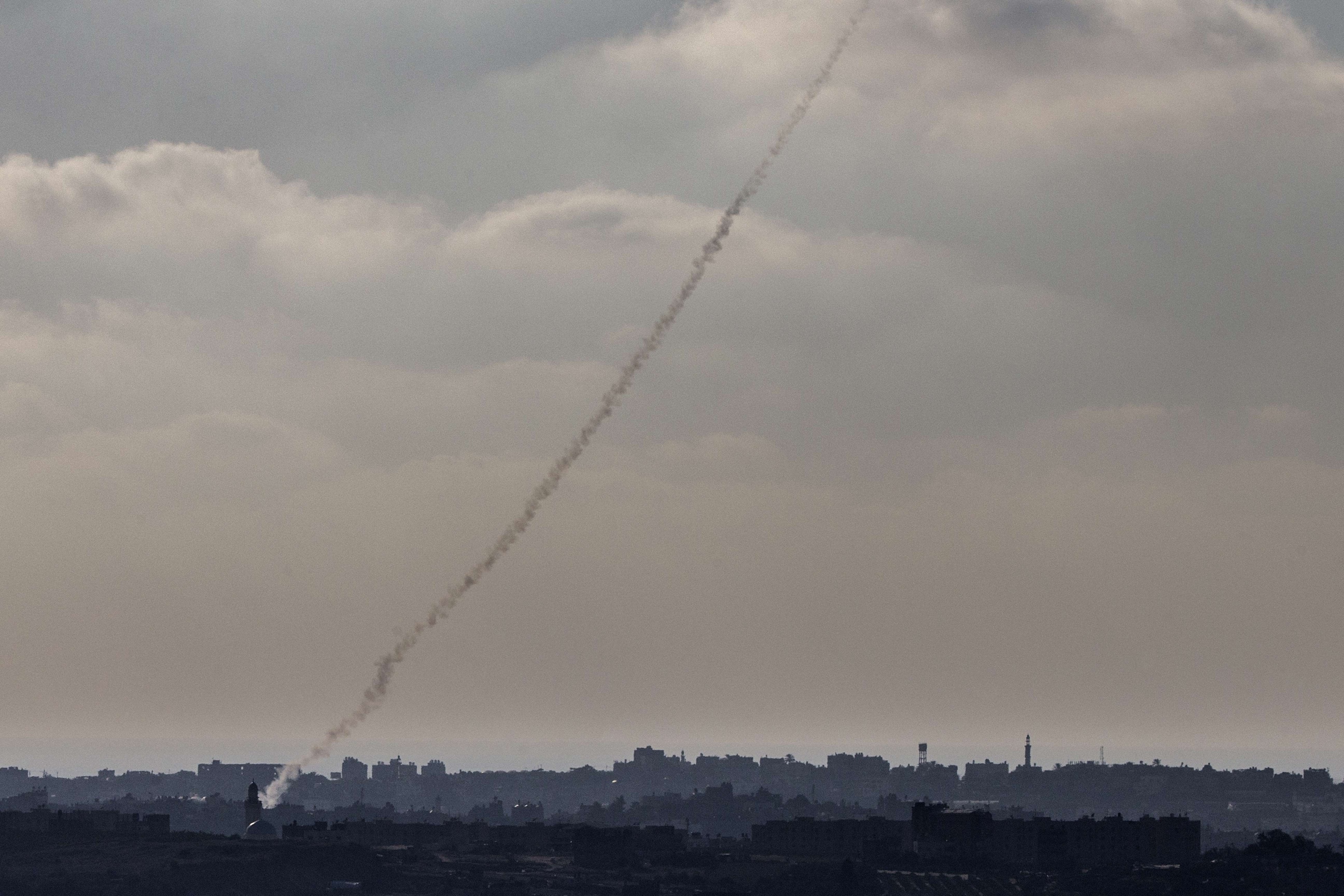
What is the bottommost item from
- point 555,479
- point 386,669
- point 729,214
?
point 386,669

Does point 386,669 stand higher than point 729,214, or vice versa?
point 729,214

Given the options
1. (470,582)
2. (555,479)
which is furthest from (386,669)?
(555,479)

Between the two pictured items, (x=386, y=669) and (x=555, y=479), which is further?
(x=386, y=669)

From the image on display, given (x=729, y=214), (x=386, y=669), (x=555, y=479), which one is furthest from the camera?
(x=386, y=669)

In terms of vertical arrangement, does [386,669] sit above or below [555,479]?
below

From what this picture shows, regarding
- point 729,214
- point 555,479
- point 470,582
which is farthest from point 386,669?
point 729,214

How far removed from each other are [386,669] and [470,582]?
1612 cm

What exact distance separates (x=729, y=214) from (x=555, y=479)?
1124 inches

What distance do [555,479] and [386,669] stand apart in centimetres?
3072

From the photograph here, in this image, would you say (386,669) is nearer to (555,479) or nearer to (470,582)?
(470,582)

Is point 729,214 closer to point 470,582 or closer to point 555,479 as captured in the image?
point 555,479

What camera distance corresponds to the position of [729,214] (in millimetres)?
161875

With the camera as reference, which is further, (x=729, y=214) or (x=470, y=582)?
(x=470, y=582)

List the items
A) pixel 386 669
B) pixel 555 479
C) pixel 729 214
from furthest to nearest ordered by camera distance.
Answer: pixel 386 669
pixel 555 479
pixel 729 214
